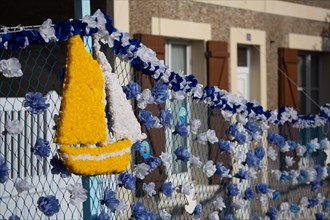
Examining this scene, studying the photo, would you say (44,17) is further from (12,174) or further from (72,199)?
(72,199)

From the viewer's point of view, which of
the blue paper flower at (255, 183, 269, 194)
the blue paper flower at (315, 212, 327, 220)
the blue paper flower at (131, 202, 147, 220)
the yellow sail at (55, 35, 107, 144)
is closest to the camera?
the yellow sail at (55, 35, 107, 144)

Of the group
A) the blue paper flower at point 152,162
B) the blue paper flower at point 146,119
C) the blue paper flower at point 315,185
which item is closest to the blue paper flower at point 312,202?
the blue paper flower at point 315,185

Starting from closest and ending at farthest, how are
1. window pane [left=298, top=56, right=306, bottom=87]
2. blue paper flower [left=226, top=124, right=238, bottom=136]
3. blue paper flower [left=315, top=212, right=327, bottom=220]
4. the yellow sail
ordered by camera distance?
the yellow sail → blue paper flower [left=226, top=124, right=238, bottom=136] → blue paper flower [left=315, top=212, right=327, bottom=220] → window pane [left=298, top=56, right=306, bottom=87]

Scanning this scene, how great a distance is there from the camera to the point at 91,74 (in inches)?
168

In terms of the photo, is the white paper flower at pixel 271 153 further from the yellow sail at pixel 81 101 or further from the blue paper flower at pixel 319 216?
the yellow sail at pixel 81 101

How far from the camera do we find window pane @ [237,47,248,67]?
1143 centimetres

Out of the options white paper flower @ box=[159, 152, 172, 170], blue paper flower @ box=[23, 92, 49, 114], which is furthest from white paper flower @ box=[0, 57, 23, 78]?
white paper flower @ box=[159, 152, 172, 170]

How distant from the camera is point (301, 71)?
12914 millimetres

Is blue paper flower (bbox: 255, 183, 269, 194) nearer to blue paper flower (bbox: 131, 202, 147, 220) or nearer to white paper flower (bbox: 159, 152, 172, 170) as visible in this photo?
white paper flower (bbox: 159, 152, 172, 170)

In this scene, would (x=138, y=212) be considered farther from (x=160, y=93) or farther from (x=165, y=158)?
(x=160, y=93)

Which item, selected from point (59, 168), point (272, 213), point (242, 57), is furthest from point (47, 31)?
point (242, 57)

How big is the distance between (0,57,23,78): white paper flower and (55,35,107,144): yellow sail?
0.92ft

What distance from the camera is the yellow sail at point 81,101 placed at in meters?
4.10

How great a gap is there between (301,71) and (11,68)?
9232 mm
